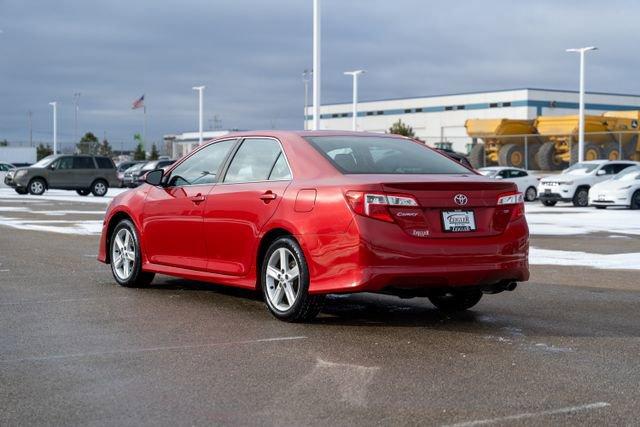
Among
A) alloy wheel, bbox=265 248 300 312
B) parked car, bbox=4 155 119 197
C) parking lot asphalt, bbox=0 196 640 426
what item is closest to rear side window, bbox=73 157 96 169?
parked car, bbox=4 155 119 197

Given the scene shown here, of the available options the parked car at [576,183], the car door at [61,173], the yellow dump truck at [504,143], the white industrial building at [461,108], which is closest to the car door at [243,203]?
the parked car at [576,183]

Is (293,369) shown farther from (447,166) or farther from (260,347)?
(447,166)

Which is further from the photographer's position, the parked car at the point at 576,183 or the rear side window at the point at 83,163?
the rear side window at the point at 83,163

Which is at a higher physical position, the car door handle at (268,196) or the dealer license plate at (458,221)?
the car door handle at (268,196)

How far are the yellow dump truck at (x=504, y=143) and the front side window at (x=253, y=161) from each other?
40085 millimetres

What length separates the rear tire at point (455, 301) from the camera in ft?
27.9

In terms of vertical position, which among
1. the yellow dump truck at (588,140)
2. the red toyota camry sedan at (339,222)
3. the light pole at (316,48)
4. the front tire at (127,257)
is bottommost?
the front tire at (127,257)

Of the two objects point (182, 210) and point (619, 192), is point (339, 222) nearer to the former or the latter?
point (182, 210)

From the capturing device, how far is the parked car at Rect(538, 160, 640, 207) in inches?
1244

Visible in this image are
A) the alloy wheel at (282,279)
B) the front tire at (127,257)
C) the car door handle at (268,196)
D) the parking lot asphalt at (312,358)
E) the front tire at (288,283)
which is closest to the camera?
the parking lot asphalt at (312,358)

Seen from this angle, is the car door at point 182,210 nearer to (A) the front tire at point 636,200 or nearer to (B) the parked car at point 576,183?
(A) the front tire at point 636,200

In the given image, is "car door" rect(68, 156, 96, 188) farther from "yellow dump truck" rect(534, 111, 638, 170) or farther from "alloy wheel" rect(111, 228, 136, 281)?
"alloy wheel" rect(111, 228, 136, 281)

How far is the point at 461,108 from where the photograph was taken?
93.0 meters

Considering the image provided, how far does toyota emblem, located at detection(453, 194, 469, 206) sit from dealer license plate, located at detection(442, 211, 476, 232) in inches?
2.7
